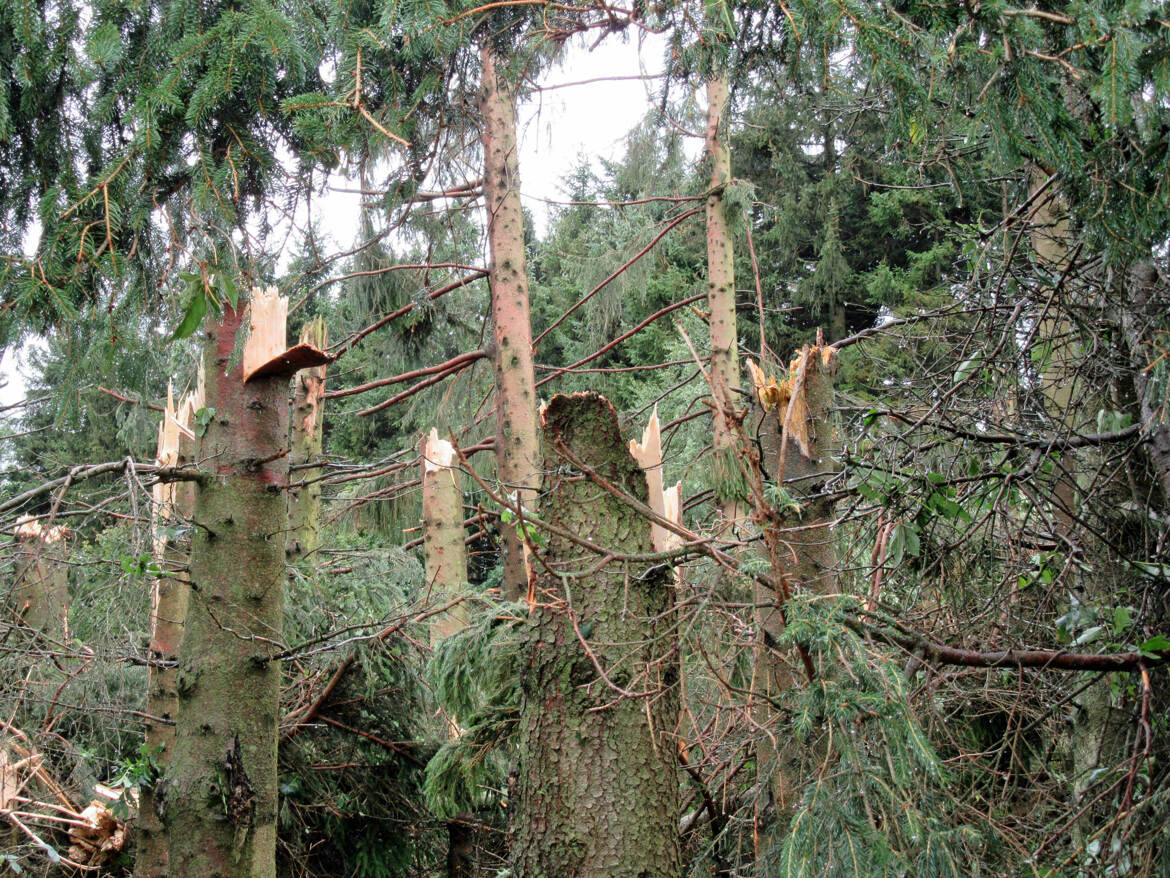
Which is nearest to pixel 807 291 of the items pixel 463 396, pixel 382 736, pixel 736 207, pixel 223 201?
pixel 736 207

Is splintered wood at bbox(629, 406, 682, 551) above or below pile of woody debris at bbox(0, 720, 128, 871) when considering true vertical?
above

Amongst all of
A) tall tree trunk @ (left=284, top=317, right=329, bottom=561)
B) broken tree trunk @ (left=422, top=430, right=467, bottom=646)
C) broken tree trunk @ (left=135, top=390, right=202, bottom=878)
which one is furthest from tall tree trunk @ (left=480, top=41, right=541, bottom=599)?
broken tree trunk @ (left=135, top=390, right=202, bottom=878)

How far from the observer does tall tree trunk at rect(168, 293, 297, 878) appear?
367 centimetres

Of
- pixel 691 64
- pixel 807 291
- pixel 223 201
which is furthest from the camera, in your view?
pixel 807 291

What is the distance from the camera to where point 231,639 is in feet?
12.8

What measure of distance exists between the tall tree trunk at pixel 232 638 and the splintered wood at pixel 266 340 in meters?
0.04

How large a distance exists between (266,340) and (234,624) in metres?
1.25

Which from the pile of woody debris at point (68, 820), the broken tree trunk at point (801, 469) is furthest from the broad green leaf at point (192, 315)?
the pile of woody debris at point (68, 820)

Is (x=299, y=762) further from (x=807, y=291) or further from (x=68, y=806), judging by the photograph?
(x=807, y=291)

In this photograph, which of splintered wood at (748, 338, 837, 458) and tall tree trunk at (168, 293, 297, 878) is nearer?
splintered wood at (748, 338, 837, 458)

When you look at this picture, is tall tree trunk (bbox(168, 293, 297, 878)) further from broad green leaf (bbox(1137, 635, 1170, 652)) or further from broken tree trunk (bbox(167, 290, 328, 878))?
broad green leaf (bbox(1137, 635, 1170, 652))

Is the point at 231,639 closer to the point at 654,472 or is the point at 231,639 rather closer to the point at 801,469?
the point at 654,472

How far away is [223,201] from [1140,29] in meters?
3.09

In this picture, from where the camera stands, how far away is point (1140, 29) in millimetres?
1906
